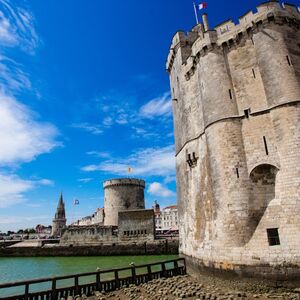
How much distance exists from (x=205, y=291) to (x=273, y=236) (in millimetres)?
3749

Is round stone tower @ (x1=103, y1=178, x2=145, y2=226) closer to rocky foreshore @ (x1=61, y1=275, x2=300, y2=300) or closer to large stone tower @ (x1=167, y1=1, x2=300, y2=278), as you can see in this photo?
large stone tower @ (x1=167, y1=1, x2=300, y2=278)

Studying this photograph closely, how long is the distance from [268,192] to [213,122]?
4.45 m

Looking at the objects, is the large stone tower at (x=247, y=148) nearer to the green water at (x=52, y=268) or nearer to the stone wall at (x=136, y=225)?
the green water at (x=52, y=268)

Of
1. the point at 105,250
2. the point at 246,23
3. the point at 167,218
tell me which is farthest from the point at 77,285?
the point at 167,218

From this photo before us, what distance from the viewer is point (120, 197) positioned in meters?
37.9

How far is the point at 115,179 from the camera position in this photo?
3856 centimetres

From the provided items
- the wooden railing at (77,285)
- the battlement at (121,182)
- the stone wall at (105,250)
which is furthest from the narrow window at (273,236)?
the battlement at (121,182)

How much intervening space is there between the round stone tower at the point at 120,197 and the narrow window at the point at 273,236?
28.1 metres

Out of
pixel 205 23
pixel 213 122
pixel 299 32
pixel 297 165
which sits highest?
pixel 205 23

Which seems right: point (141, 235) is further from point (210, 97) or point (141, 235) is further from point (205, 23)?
point (205, 23)

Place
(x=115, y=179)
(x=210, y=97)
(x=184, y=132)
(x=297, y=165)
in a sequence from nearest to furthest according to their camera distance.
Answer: (x=297, y=165)
(x=210, y=97)
(x=184, y=132)
(x=115, y=179)

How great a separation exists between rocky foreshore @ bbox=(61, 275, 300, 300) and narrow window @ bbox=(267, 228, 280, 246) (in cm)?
171

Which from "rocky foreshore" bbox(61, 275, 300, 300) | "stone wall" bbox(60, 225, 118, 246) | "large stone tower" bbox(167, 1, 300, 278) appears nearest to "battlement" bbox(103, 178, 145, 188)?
"stone wall" bbox(60, 225, 118, 246)

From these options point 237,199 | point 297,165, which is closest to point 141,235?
point 237,199
